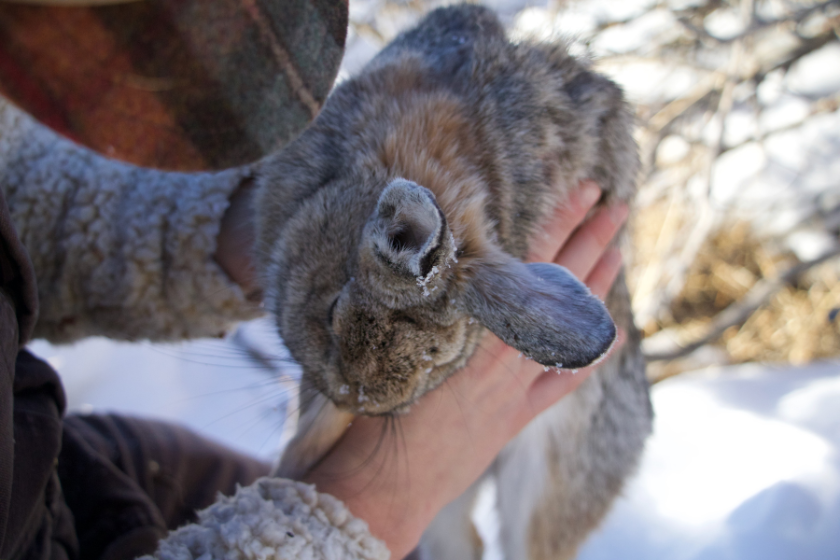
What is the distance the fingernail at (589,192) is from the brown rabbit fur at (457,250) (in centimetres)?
3

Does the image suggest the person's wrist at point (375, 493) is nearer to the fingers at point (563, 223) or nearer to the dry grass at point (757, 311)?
the fingers at point (563, 223)

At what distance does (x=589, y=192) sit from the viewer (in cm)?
130

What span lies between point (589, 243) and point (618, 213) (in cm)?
15

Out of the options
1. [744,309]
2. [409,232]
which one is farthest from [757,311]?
[409,232]

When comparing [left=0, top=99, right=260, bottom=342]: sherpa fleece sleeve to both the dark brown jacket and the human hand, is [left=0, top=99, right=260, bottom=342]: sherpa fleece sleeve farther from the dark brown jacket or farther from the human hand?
the human hand

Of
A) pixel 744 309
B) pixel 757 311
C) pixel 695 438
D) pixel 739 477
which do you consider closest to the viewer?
pixel 739 477

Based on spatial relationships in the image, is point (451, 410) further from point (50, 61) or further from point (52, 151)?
point (52, 151)

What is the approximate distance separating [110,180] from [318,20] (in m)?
0.77

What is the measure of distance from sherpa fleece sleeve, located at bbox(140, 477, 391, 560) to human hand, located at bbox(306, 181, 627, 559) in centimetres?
9

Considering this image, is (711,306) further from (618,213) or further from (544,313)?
(544,313)

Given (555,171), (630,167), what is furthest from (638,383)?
(555,171)

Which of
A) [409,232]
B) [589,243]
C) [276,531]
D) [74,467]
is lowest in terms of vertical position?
[74,467]

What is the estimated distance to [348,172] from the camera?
106cm

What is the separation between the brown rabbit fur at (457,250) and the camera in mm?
768
